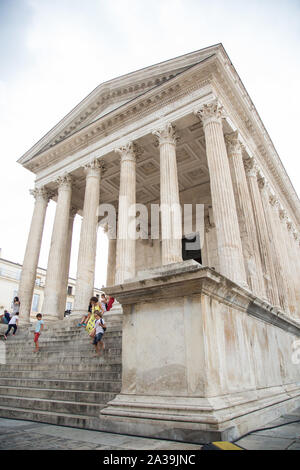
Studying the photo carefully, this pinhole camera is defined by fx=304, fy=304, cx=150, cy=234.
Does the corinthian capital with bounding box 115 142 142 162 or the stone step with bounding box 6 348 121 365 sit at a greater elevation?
the corinthian capital with bounding box 115 142 142 162

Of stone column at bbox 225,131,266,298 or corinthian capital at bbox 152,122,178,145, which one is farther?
corinthian capital at bbox 152,122,178,145

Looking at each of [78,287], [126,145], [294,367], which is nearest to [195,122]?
[126,145]

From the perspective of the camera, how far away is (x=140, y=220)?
2292cm

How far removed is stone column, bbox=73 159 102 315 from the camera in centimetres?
1435

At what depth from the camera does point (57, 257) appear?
53.3 feet

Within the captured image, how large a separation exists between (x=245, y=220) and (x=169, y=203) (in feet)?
11.2

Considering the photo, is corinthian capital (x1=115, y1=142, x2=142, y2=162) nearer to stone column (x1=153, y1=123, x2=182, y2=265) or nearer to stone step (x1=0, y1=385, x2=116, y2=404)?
stone column (x1=153, y1=123, x2=182, y2=265)

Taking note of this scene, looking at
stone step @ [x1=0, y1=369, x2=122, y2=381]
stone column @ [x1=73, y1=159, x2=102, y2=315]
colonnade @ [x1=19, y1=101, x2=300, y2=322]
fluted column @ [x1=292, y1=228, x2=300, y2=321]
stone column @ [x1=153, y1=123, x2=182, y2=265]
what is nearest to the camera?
stone step @ [x1=0, y1=369, x2=122, y2=381]

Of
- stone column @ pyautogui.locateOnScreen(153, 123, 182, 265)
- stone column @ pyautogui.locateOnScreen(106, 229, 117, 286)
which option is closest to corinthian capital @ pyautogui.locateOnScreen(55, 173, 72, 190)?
stone column @ pyautogui.locateOnScreen(153, 123, 182, 265)

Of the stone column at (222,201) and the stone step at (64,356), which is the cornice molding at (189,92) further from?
the stone step at (64,356)

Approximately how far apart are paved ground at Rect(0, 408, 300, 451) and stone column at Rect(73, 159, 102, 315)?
9962mm

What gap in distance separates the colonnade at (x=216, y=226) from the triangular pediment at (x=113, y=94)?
2888 mm

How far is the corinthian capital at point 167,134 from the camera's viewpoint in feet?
46.7

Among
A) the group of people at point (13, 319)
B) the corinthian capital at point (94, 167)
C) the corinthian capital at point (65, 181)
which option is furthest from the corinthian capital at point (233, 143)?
the group of people at point (13, 319)
